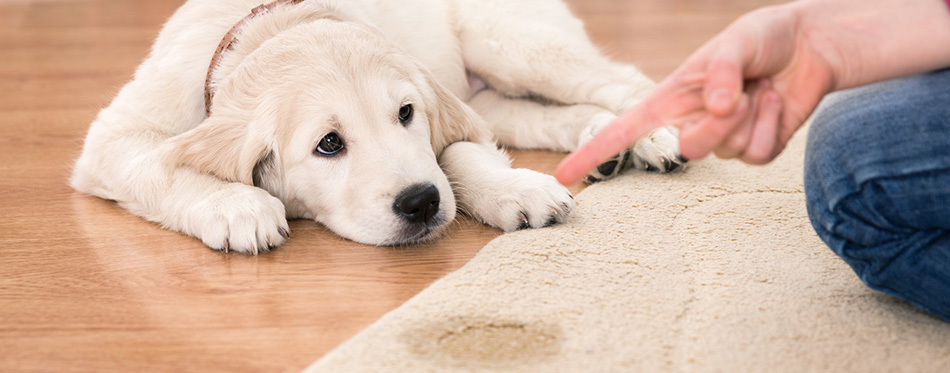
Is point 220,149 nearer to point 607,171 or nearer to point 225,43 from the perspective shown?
point 225,43

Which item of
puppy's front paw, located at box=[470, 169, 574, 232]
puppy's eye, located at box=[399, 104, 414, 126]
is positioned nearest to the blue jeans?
puppy's front paw, located at box=[470, 169, 574, 232]

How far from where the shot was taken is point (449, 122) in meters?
2.33

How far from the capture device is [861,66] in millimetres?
1304

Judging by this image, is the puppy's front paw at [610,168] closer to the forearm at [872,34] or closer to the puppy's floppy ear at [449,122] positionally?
the puppy's floppy ear at [449,122]

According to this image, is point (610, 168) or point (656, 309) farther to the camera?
point (610, 168)

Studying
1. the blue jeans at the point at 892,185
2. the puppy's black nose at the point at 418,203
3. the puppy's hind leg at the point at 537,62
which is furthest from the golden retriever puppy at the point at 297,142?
the blue jeans at the point at 892,185

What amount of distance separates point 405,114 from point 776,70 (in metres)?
1.03

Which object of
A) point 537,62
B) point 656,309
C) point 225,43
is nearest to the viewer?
point 656,309

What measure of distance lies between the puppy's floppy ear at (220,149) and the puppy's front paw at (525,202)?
1.89 ft

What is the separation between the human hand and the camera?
1228 mm

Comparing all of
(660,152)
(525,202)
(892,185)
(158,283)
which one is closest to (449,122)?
(525,202)

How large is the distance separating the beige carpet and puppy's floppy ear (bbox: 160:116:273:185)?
62cm

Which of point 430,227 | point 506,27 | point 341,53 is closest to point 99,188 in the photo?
point 341,53

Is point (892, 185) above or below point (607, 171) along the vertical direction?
above
